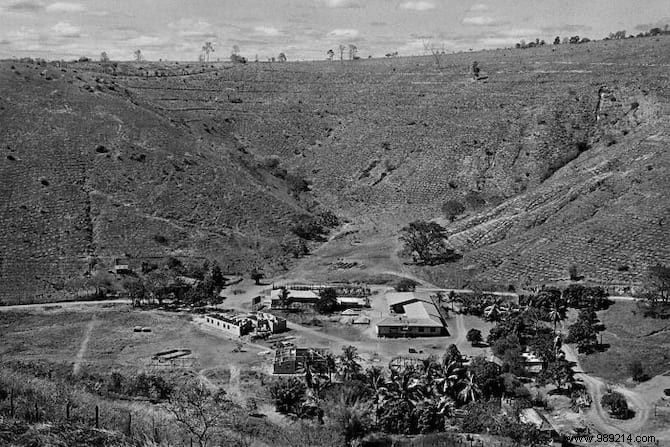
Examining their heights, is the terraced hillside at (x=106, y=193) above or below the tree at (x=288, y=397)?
above

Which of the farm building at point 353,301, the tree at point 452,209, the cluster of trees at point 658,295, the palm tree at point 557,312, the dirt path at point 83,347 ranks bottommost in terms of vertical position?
the dirt path at point 83,347

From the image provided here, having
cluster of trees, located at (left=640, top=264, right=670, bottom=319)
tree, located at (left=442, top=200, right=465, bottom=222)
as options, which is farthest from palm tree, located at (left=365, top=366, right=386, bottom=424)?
tree, located at (left=442, top=200, right=465, bottom=222)

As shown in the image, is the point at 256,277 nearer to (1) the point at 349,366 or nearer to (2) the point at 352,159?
(1) the point at 349,366

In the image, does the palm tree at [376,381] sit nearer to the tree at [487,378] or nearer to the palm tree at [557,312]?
the tree at [487,378]

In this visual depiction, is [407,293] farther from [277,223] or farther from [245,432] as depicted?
[245,432]

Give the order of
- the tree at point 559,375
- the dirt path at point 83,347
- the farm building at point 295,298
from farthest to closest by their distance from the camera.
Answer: the farm building at point 295,298 < the dirt path at point 83,347 < the tree at point 559,375

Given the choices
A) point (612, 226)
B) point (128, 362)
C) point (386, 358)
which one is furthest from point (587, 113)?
point (128, 362)

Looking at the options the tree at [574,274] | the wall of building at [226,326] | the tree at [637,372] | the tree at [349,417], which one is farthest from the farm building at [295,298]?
the tree at [637,372]

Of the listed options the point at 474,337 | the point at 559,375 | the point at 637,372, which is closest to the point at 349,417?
the point at 559,375
